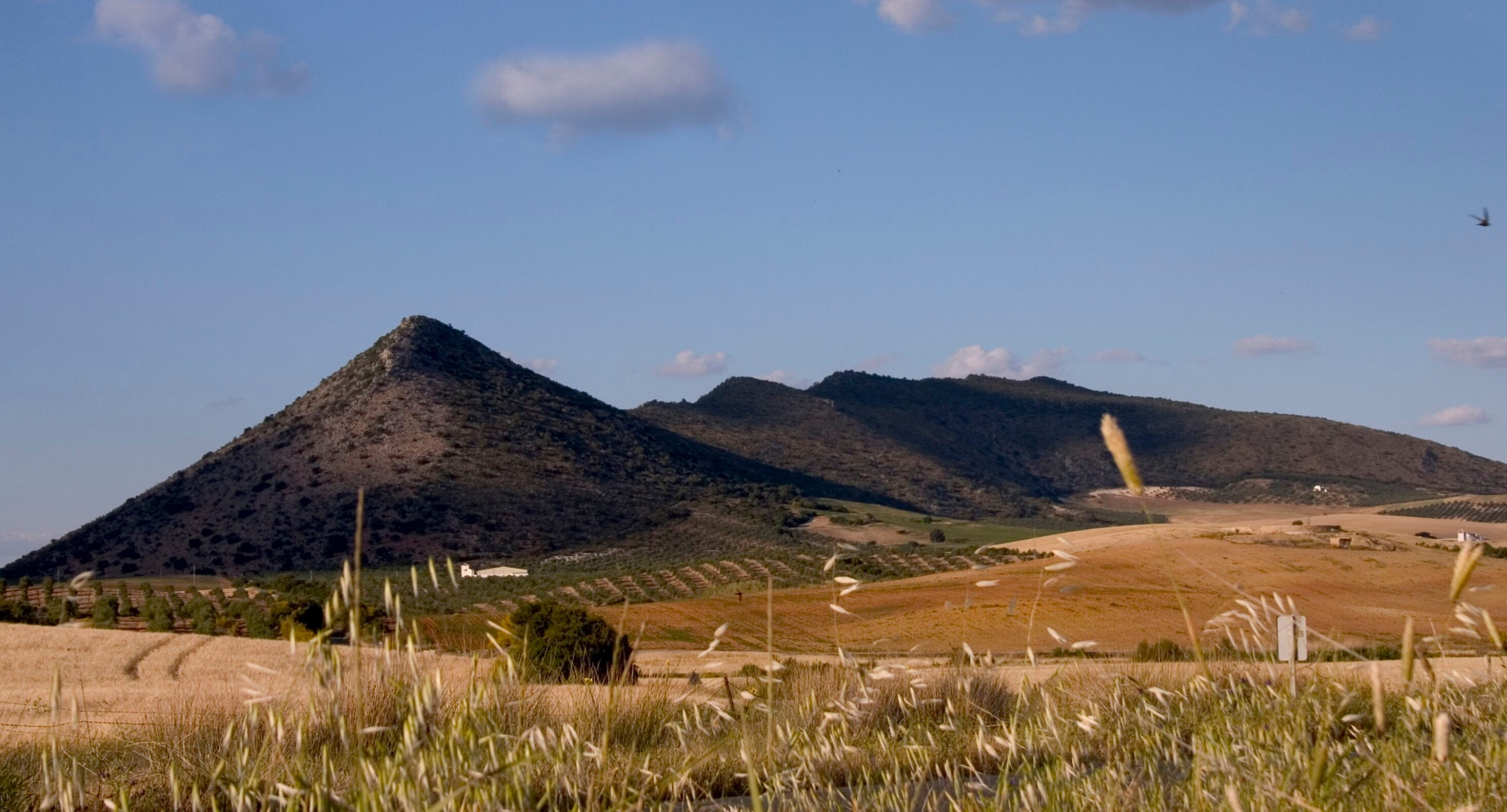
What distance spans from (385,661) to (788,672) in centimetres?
830

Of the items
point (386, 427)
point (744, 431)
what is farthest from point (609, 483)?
point (744, 431)

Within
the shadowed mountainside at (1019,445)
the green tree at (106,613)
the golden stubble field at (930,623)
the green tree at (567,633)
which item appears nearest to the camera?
the golden stubble field at (930,623)

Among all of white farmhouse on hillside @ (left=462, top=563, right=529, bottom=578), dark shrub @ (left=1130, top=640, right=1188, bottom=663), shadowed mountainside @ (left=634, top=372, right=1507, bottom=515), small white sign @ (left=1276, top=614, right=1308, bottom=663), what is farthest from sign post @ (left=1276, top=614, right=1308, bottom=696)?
shadowed mountainside @ (left=634, top=372, right=1507, bottom=515)

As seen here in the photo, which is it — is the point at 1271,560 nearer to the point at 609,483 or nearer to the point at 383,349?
the point at 609,483

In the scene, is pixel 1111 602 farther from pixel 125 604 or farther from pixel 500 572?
pixel 125 604

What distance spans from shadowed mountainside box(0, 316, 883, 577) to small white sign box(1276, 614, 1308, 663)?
6711 cm

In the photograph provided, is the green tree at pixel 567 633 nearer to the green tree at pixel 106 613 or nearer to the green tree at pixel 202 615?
the green tree at pixel 202 615

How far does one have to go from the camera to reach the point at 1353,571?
54.6m

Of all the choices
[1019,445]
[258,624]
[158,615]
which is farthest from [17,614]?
[1019,445]

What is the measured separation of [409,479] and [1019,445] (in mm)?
77467

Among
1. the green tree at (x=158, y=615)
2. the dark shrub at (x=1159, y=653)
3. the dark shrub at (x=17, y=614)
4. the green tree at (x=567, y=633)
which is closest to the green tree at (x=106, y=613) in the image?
the green tree at (x=158, y=615)

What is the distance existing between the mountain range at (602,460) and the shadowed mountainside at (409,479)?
176 mm

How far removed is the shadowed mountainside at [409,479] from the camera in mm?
73062

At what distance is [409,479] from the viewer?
8019 centimetres
